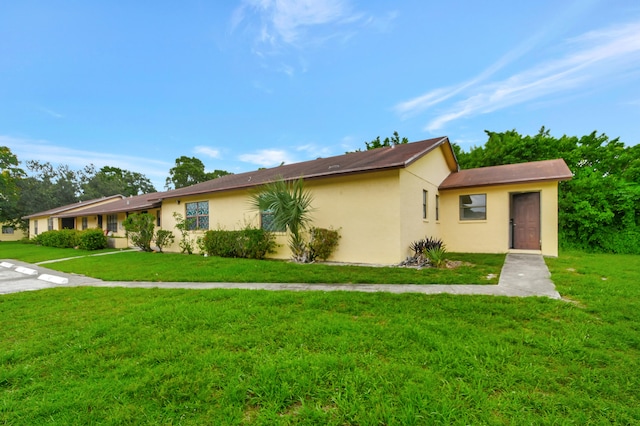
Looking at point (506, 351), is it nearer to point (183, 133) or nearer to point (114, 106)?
point (114, 106)

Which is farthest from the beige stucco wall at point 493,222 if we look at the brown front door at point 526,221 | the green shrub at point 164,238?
the green shrub at point 164,238

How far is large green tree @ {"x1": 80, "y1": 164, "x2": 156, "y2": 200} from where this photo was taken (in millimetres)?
39125

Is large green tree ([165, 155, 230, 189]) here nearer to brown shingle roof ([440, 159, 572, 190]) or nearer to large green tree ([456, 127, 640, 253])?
brown shingle roof ([440, 159, 572, 190])

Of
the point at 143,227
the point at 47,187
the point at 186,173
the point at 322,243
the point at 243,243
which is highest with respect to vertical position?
the point at 186,173

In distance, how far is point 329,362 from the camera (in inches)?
105

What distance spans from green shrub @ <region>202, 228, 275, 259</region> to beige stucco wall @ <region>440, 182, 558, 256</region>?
7.75m

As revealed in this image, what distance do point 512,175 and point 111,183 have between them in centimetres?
5129

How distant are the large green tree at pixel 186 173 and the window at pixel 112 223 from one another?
927 inches

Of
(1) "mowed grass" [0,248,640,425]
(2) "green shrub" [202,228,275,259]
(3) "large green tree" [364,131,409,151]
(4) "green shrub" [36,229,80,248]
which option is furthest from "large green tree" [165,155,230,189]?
(1) "mowed grass" [0,248,640,425]

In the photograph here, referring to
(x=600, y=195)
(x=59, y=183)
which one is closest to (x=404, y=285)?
(x=600, y=195)

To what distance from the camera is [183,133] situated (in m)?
19.1

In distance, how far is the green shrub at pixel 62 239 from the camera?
1862cm

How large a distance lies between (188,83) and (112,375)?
14.8 metres

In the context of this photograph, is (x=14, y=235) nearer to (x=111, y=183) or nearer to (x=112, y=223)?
(x=111, y=183)
